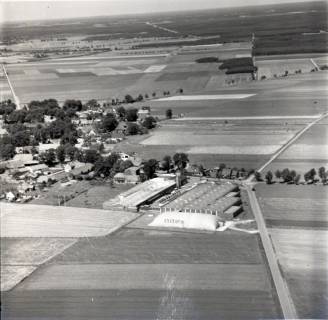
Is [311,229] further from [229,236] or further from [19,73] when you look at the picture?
[19,73]

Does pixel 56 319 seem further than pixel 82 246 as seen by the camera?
No

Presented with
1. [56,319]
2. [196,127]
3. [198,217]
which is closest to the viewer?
[56,319]

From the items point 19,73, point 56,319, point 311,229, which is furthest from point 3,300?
point 19,73

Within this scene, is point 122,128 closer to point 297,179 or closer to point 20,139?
point 20,139

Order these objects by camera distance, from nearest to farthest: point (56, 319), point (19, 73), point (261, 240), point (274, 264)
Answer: point (56, 319) → point (274, 264) → point (261, 240) → point (19, 73)

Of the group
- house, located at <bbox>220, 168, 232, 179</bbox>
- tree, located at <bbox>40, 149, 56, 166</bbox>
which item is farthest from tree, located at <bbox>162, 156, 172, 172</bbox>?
tree, located at <bbox>40, 149, 56, 166</bbox>
